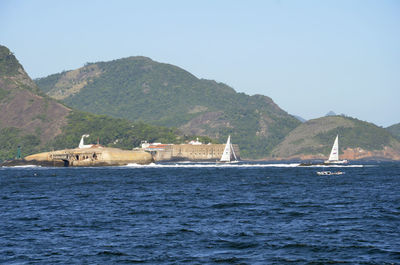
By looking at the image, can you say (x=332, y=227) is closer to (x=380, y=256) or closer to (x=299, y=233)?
(x=299, y=233)

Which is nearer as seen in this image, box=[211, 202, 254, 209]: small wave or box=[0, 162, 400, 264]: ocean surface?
box=[0, 162, 400, 264]: ocean surface

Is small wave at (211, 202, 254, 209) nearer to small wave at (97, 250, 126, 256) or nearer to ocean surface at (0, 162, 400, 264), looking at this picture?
ocean surface at (0, 162, 400, 264)

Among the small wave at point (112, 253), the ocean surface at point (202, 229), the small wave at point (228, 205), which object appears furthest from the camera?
the small wave at point (228, 205)

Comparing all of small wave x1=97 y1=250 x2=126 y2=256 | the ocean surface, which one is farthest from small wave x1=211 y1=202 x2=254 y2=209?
small wave x1=97 y1=250 x2=126 y2=256

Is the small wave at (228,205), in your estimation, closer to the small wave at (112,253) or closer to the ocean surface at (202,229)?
the ocean surface at (202,229)

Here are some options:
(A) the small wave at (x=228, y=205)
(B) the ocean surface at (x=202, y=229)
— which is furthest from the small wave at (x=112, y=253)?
(A) the small wave at (x=228, y=205)

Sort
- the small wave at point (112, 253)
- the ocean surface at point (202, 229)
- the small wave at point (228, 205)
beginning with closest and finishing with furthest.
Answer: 1. the ocean surface at point (202, 229)
2. the small wave at point (112, 253)
3. the small wave at point (228, 205)

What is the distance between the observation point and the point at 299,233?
173 ft

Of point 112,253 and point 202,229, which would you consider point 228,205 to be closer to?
point 202,229

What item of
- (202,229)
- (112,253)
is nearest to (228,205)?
(202,229)

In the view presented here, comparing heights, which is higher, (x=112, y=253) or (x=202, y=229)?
(x=202, y=229)

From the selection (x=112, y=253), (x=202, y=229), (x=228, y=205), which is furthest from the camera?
(x=228, y=205)

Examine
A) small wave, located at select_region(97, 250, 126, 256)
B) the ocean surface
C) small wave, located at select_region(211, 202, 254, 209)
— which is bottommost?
small wave, located at select_region(97, 250, 126, 256)

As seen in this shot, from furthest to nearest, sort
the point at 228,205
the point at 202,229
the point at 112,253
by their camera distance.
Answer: the point at 228,205
the point at 202,229
the point at 112,253
